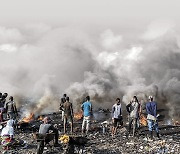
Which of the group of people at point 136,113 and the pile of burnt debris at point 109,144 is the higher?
the group of people at point 136,113

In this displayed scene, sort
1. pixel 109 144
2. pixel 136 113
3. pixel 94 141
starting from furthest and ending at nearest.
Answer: pixel 136 113, pixel 94 141, pixel 109 144

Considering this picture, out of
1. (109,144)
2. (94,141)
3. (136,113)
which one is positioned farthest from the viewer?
(136,113)

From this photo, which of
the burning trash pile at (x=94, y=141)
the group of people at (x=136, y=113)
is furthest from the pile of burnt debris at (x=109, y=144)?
the group of people at (x=136, y=113)

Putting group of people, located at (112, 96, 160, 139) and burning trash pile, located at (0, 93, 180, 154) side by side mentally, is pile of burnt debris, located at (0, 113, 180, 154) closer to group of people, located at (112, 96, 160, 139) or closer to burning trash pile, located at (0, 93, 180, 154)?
burning trash pile, located at (0, 93, 180, 154)

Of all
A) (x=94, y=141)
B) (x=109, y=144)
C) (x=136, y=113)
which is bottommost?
(x=109, y=144)

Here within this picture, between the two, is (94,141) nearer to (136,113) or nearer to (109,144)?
(109,144)

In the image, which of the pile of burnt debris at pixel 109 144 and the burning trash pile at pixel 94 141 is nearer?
the burning trash pile at pixel 94 141

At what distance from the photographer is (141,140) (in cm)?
1683

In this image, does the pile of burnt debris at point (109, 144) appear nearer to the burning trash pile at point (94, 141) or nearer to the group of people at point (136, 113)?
the burning trash pile at point (94, 141)

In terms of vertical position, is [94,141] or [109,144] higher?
[94,141]

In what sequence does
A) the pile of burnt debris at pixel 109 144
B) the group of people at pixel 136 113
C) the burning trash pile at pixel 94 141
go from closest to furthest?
the burning trash pile at pixel 94 141
the pile of burnt debris at pixel 109 144
the group of people at pixel 136 113

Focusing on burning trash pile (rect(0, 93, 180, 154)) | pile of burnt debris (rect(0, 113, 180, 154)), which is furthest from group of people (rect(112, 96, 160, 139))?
pile of burnt debris (rect(0, 113, 180, 154))

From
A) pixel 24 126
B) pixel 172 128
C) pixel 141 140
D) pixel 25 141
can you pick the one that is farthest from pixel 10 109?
pixel 172 128

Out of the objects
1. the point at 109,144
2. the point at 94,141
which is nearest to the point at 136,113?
the point at 109,144
